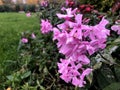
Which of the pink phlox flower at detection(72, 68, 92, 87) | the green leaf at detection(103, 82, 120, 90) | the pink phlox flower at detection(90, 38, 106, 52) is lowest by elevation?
the green leaf at detection(103, 82, 120, 90)

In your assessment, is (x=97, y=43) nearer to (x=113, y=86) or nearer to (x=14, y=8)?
(x=113, y=86)

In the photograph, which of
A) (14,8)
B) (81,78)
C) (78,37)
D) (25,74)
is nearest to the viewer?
(78,37)

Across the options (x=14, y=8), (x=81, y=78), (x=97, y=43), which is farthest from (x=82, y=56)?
(x=14, y=8)

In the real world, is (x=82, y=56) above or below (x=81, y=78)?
above

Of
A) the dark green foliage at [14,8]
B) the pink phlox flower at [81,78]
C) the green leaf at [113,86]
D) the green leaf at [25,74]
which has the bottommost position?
the dark green foliage at [14,8]

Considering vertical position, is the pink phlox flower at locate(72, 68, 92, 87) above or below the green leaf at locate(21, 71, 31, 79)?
above

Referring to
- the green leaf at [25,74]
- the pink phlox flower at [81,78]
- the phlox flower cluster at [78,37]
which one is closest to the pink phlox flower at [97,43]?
the phlox flower cluster at [78,37]

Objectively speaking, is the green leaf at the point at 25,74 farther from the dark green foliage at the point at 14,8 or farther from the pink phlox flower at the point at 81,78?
the dark green foliage at the point at 14,8

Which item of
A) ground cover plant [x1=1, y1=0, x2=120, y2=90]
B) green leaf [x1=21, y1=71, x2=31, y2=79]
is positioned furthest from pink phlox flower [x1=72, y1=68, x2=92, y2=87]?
green leaf [x1=21, y1=71, x2=31, y2=79]

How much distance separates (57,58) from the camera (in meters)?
3.60

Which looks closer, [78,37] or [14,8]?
[78,37]

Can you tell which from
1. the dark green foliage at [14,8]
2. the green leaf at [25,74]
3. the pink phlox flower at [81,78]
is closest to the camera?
the pink phlox flower at [81,78]

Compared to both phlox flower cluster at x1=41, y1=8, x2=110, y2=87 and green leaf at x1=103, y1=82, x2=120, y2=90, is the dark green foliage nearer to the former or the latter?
green leaf at x1=103, y1=82, x2=120, y2=90

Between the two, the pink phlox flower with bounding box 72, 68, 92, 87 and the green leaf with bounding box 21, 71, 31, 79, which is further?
the green leaf with bounding box 21, 71, 31, 79
